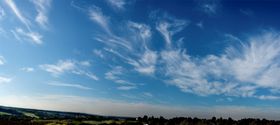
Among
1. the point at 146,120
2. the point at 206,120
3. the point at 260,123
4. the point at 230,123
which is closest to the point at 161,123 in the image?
the point at 146,120

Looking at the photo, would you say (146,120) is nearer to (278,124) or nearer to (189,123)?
(189,123)

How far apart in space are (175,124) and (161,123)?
832 cm

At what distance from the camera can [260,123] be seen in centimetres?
10544

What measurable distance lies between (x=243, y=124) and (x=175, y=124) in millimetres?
23855

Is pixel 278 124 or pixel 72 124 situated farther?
pixel 72 124

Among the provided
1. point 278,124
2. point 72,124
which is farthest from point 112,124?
point 278,124

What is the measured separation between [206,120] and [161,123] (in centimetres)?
1720

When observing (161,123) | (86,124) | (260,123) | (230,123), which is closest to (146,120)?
(161,123)

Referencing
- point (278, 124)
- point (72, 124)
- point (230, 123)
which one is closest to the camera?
point (278, 124)

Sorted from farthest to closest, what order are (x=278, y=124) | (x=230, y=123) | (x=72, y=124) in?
(x=72, y=124) → (x=230, y=123) → (x=278, y=124)

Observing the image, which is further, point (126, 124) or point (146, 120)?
point (146, 120)

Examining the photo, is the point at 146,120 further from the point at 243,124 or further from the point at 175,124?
the point at 243,124

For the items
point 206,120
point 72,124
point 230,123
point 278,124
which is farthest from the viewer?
point 206,120

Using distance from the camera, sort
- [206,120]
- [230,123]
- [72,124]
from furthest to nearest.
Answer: [206,120], [72,124], [230,123]
